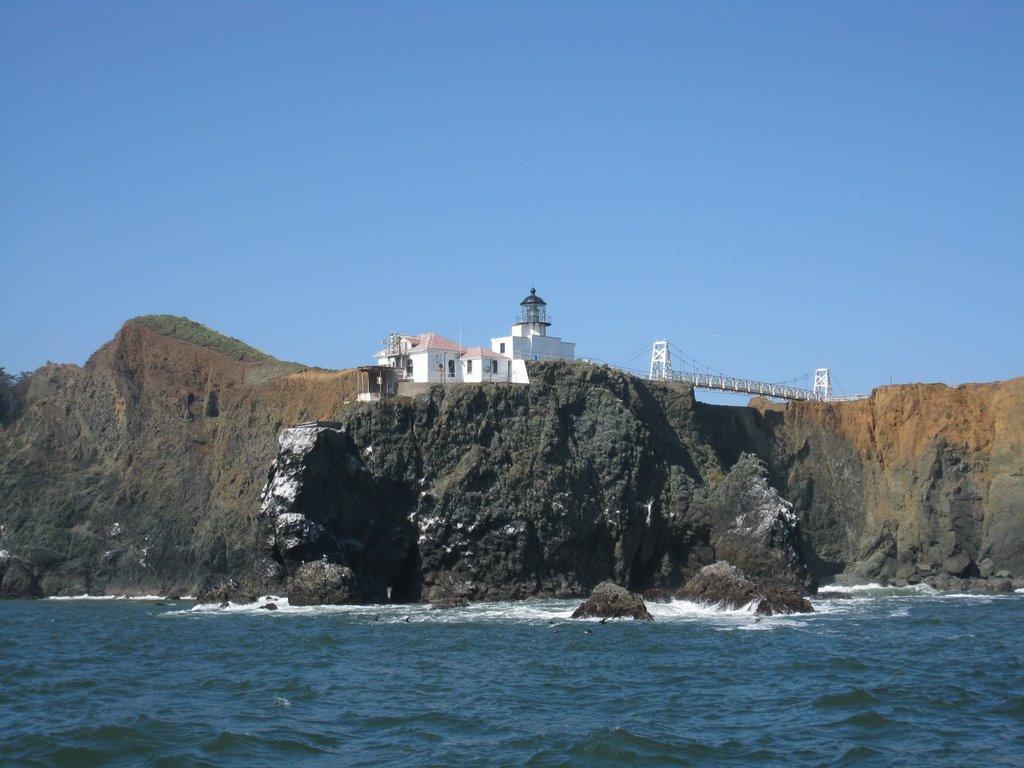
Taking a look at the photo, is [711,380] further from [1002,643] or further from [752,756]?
[752,756]

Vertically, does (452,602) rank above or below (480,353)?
below

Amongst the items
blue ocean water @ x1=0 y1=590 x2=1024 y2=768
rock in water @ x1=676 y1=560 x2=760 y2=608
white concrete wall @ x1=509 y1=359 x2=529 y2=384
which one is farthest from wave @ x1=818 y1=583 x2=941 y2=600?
white concrete wall @ x1=509 y1=359 x2=529 y2=384

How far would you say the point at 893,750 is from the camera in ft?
71.3

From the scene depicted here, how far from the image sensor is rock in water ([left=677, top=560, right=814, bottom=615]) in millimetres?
44938

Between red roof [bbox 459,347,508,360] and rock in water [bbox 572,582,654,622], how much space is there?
1948cm

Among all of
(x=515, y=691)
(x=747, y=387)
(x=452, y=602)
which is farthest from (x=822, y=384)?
(x=515, y=691)

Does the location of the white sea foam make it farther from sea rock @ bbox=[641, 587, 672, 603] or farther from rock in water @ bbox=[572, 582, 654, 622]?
rock in water @ bbox=[572, 582, 654, 622]

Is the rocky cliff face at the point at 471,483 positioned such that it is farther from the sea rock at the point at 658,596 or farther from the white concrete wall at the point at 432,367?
the sea rock at the point at 658,596

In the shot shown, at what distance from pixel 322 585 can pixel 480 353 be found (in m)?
16.3

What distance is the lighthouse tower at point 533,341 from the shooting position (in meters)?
63.1

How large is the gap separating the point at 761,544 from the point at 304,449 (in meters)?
21.5

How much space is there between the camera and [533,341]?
63.7 meters

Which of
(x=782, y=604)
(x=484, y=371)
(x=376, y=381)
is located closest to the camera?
(x=782, y=604)

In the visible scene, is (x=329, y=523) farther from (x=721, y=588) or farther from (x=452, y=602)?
(x=721, y=588)
